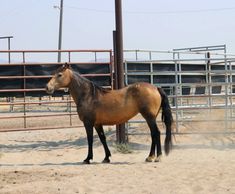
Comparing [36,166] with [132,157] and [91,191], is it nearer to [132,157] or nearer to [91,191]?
[132,157]

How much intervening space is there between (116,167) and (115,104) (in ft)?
4.24

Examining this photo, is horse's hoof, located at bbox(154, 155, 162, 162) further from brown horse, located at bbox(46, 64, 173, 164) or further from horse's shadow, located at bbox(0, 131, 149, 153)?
horse's shadow, located at bbox(0, 131, 149, 153)

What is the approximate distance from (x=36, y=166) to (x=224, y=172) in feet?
11.3

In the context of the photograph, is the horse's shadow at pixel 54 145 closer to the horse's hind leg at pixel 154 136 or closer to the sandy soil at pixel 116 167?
the sandy soil at pixel 116 167

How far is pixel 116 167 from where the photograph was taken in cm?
800

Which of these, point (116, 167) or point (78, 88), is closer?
point (116, 167)

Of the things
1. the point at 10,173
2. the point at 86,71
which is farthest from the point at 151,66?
the point at 10,173

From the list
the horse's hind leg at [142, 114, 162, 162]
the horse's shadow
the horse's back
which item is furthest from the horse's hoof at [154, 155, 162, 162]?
the horse's shadow

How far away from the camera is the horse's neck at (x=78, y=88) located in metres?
8.88

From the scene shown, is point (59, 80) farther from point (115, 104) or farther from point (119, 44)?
point (119, 44)

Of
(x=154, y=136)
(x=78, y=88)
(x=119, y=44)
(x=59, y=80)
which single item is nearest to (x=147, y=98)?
(x=154, y=136)

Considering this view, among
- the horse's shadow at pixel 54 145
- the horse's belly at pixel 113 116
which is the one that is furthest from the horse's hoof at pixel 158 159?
the horse's shadow at pixel 54 145

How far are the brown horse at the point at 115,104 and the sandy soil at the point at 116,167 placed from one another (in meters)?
0.56

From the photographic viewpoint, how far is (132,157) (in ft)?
31.1
